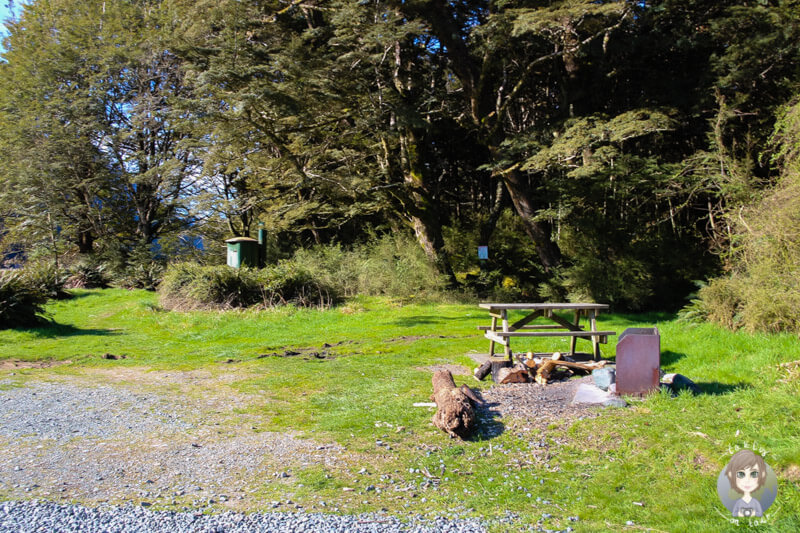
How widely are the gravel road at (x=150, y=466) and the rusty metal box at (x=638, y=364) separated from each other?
10.2 feet

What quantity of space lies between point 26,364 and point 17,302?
13.3 feet

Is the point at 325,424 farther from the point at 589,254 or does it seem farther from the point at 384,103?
the point at 384,103

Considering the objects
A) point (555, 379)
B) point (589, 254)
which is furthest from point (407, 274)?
point (555, 379)

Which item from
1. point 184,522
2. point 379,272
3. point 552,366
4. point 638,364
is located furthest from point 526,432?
point 379,272

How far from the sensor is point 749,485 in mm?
3125

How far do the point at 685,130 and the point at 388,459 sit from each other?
1637 centimetres

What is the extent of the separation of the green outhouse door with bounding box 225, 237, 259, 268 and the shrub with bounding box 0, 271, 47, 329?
5.49 metres

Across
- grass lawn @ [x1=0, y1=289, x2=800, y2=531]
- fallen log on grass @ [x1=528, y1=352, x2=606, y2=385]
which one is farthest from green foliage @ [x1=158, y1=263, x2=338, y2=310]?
fallen log on grass @ [x1=528, y1=352, x2=606, y2=385]

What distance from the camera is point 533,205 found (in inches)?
713

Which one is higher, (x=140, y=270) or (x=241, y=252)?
(x=241, y=252)

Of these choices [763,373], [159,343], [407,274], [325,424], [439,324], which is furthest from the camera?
[407,274]

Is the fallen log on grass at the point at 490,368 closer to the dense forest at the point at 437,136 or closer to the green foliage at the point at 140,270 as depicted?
the dense forest at the point at 437,136

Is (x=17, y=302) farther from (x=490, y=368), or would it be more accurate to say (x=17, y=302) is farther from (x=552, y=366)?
(x=552, y=366)

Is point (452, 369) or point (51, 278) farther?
point (51, 278)
